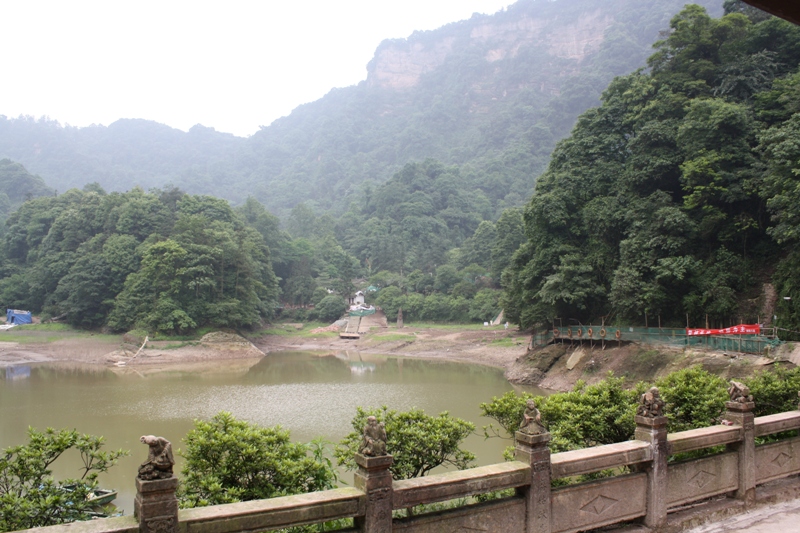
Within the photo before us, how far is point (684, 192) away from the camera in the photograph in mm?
30375

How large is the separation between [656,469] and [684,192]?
1080 inches

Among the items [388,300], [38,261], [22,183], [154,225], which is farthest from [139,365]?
[22,183]

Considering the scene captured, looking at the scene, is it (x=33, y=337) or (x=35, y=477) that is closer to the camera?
(x=35, y=477)

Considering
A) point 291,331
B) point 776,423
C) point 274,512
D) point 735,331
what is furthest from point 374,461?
point 291,331

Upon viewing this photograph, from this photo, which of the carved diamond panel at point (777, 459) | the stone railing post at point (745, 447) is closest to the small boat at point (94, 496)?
the stone railing post at point (745, 447)

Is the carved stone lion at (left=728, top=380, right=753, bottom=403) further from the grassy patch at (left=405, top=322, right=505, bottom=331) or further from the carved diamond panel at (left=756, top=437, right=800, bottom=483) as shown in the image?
the grassy patch at (left=405, top=322, right=505, bottom=331)

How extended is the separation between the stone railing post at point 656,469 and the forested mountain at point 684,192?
19374mm

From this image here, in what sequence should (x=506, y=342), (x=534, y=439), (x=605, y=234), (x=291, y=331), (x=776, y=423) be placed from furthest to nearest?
(x=291, y=331) < (x=506, y=342) < (x=605, y=234) < (x=776, y=423) < (x=534, y=439)

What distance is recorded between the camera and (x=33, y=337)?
160 feet

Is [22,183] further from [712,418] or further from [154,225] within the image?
[712,418]

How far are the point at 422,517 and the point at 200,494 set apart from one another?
10.4 ft

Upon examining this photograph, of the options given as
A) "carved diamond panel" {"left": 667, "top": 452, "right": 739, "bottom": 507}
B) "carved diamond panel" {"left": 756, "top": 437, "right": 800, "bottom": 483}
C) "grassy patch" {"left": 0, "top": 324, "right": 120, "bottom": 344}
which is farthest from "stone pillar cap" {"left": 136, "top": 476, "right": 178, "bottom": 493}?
"grassy patch" {"left": 0, "top": 324, "right": 120, "bottom": 344}

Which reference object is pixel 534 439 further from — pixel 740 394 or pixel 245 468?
pixel 245 468

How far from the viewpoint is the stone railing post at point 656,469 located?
6.66 metres
